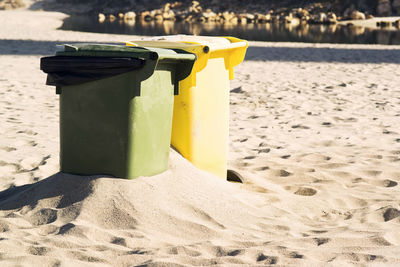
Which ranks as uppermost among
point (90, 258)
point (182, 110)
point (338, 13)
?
point (338, 13)

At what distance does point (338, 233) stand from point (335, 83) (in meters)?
6.81

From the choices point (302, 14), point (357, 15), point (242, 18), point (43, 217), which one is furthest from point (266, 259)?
→ point (302, 14)

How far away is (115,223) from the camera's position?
11.4ft

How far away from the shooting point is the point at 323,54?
15.0 metres

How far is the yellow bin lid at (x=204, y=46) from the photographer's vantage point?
402cm

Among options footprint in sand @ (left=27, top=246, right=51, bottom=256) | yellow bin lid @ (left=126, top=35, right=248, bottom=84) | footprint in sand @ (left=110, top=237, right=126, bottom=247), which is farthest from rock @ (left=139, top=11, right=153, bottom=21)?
footprint in sand @ (left=27, top=246, right=51, bottom=256)

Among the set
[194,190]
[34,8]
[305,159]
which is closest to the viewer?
[194,190]

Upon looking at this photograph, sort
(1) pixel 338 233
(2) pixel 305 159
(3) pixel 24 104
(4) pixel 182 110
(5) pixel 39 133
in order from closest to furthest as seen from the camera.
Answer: (1) pixel 338 233 < (4) pixel 182 110 < (2) pixel 305 159 < (5) pixel 39 133 < (3) pixel 24 104

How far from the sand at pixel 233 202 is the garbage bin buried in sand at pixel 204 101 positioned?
0.57 ft

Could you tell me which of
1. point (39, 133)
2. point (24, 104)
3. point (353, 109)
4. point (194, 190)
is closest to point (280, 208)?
point (194, 190)

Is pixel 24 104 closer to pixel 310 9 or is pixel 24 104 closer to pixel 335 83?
pixel 335 83

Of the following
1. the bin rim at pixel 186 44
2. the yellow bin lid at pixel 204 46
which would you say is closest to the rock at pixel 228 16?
the yellow bin lid at pixel 204 46

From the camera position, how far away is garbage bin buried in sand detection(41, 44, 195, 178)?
139 inches

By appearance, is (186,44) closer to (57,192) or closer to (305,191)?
(57,192)
